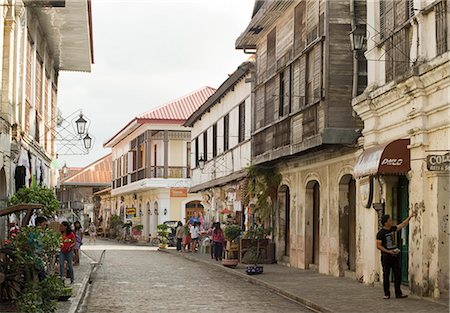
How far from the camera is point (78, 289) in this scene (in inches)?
651

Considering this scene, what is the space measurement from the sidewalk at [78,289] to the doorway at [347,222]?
6.03 m

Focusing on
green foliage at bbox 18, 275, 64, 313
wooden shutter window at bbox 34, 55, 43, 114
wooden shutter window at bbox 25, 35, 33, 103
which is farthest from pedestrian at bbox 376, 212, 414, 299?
wooden shutter window at bbox 34, 55, 43, 114

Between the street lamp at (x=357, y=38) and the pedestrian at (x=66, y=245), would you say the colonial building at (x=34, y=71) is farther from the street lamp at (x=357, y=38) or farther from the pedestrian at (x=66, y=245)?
the street lamp at (x=357, y=38)

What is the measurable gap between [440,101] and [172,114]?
1468 inches

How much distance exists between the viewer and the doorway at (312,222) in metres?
22.8

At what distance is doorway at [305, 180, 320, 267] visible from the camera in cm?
2284

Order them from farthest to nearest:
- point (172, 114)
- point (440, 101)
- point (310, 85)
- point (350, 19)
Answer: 1. point (172, 114)
2. point (310, 85)
3. point (350, 19)
4. point (440, 101)

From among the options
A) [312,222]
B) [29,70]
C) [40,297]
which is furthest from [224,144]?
[40,297]

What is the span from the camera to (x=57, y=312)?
12.7 meters

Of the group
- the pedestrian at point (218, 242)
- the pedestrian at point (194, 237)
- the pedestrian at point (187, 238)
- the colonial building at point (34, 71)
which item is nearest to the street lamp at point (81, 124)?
the colonial building at point (34, 71)

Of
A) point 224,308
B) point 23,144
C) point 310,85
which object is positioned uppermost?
point 310,85

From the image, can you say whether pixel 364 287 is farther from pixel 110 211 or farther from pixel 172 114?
pixel 110 211

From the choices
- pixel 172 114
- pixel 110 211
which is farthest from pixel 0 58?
pixel 110 211

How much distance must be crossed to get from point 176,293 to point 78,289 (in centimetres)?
192
